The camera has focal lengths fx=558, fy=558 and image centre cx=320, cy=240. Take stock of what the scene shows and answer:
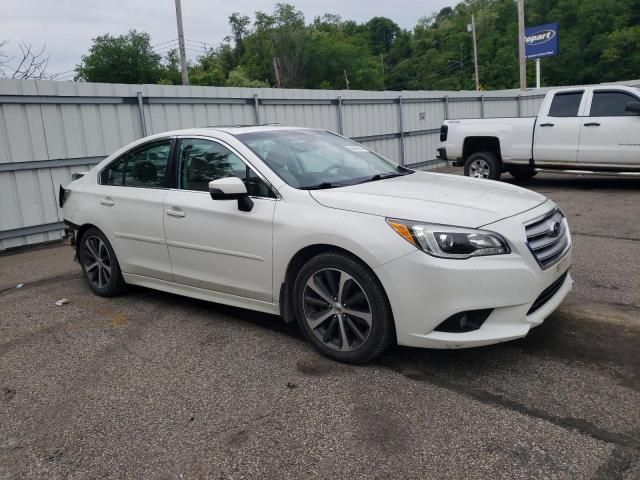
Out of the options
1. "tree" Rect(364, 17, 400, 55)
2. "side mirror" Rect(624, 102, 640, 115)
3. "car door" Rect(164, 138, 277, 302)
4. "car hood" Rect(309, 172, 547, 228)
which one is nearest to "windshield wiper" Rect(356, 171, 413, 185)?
"car hood" Rect(309, 172, 547, 228)

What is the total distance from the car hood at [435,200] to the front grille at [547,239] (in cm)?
13

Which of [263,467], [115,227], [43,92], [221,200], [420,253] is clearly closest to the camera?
[263,467]

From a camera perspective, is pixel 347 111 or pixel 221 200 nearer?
pixel 221 200

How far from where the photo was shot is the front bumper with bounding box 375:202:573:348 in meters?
3.14

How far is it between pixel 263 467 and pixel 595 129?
31.5 ft

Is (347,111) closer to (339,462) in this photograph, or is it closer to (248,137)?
(248,137)

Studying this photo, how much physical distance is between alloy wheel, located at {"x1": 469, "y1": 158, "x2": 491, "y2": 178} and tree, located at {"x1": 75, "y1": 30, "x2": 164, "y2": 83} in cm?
7078

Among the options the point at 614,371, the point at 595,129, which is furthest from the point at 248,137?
the point at 595,129

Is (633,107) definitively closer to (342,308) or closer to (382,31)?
(342,308)

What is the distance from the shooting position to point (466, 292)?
3141 millimetres

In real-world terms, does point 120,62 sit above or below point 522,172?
above

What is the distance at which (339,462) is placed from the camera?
2.61m

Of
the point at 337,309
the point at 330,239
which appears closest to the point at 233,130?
the point at 330,239

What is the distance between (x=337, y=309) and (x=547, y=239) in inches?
55.3
